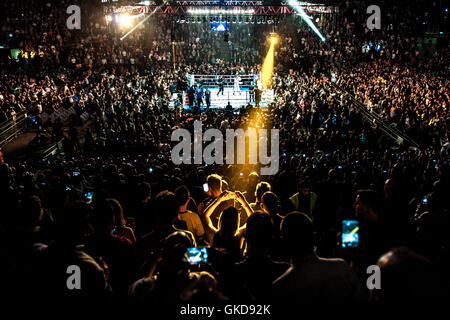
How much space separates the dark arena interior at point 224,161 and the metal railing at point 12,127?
9cm

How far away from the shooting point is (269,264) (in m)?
2.18

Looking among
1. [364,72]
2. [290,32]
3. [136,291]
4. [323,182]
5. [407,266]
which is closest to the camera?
[407,266]

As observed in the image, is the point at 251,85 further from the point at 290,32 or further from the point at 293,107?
the point at 290,32

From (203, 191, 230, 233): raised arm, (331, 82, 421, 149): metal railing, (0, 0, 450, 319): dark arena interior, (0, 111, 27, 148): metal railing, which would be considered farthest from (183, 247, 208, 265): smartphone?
(0, 111, 27, 148): metal railing

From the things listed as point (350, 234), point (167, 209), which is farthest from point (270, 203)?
point (167, 209)

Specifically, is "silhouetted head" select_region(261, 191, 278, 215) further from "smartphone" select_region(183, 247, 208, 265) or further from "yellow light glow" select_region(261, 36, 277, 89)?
"yellow light glow" select_region(261, 36, 277, 89)

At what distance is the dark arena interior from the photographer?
198cm

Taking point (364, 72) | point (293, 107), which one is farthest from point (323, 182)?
point (364, 72)

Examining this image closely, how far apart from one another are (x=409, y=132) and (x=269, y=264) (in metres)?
12.6

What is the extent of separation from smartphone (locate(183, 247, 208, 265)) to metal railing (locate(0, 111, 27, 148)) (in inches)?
553

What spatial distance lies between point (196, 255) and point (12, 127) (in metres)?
14.8

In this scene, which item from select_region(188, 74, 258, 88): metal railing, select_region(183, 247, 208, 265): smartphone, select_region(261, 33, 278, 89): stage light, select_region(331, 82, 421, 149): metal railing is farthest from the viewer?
select_region(261, 33, 278, 89): stage light

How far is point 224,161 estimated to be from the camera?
859 cm

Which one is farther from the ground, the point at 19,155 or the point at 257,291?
the point at 257,291
